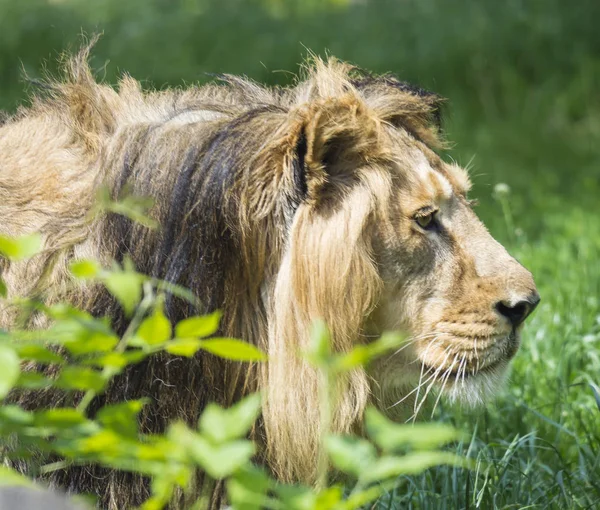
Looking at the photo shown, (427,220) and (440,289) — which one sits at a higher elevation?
(427,220)

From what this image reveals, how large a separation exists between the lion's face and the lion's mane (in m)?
0.09

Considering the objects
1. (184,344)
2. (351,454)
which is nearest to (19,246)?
(184,344)

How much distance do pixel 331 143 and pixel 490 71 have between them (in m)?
8.07

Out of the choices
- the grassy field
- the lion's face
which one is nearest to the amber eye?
the lion's face

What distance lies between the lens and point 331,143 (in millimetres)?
2963

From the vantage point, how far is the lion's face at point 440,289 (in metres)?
3.03

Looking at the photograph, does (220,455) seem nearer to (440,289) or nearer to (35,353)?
(35,353)

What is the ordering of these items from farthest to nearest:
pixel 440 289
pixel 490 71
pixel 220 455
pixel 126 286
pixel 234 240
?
pixel 490 71 < pixel 440 289 < pixel 234 240 < pixel 126 286 < pixel 220 455

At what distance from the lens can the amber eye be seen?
3051 millimetres

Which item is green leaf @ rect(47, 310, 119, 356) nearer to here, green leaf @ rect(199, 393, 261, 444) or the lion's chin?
green leaf @ rect(199, 393, 261, 444)

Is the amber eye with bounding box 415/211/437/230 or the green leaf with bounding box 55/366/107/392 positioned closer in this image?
the green leaf with bounding box 55/366/107/392

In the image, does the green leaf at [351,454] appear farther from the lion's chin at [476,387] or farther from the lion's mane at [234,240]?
the lion's chin at [476,387]

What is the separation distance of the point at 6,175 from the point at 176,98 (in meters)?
0.60

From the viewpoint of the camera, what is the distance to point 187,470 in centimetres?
137
